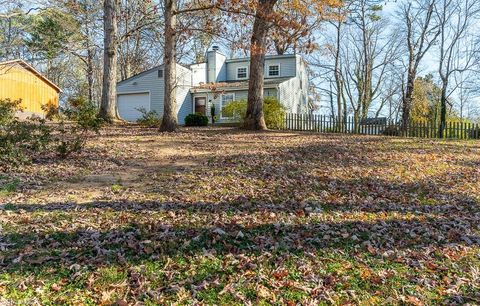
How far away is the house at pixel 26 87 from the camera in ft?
68.6

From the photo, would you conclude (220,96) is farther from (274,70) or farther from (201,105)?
(274,70)

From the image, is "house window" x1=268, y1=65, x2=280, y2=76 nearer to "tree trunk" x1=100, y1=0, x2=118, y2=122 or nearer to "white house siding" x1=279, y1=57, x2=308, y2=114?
"white house siding" x1=279, y1=57, x2=308, y2=114

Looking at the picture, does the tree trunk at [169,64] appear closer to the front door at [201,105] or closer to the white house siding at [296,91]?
the white house siding at [296,91]

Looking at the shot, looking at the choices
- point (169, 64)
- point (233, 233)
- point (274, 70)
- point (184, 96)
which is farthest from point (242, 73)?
point (233, 233)

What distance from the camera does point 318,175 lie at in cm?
723

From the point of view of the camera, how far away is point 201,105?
26.1 m

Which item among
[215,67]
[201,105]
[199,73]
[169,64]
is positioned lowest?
[201,105]

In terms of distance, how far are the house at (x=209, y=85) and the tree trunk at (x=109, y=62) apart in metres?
9.80

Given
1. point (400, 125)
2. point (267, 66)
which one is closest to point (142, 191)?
point (400, 125)

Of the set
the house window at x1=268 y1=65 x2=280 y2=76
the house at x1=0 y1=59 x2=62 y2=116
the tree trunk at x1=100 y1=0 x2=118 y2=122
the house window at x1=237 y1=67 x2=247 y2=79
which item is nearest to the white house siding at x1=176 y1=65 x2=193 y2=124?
the house window at x1=237 y1=67 x2=247 y2=79

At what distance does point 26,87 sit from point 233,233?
22805 mm

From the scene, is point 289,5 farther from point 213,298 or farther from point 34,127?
point 213,298

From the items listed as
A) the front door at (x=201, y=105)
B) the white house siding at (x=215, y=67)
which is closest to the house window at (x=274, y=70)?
the white house siding at (x=215, y=67)

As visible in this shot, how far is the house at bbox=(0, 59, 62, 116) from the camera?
68.6ft
